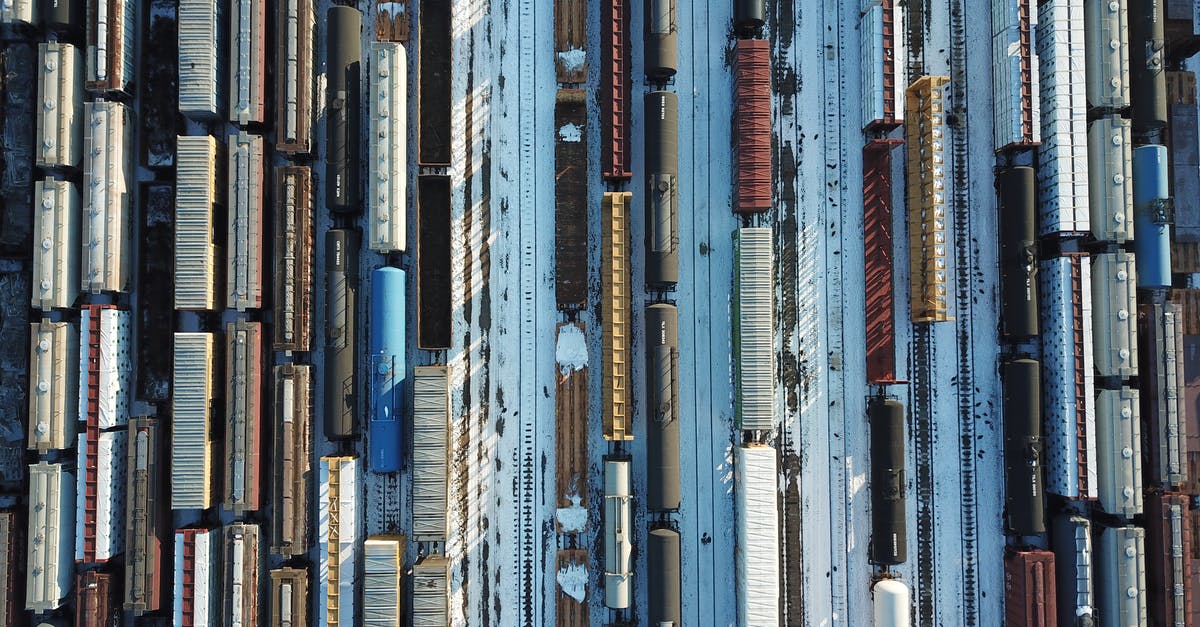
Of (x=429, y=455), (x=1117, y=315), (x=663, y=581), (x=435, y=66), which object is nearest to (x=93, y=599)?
(x=429, y=455)

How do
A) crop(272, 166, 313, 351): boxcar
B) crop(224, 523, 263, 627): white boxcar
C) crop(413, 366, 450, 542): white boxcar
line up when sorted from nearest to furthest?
crop(224, 523, 263, 627): white boxcar → crop(272, 166, 313, 351): boxcar → crop(413, 366, 450, 542): white boxcar

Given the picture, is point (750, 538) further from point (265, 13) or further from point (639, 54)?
point (265, 13)

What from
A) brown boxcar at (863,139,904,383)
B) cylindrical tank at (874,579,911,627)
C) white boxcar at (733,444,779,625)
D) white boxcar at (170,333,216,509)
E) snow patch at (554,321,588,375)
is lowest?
cylindrical tank at (874,579,911,627)

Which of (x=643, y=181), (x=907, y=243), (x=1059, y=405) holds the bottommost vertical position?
(x=1059, y=405)

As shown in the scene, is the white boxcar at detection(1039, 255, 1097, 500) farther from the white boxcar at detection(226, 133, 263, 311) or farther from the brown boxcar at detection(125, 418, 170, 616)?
the brown boxcar at detection(125, 418, 170, 616)

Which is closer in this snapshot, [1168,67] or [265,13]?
[265,13]

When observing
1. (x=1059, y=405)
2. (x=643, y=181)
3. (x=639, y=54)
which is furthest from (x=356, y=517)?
(x=1059, y=405)

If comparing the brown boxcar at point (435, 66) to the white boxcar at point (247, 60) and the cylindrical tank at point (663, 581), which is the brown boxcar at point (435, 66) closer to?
the white boxcar at point (247, 60)

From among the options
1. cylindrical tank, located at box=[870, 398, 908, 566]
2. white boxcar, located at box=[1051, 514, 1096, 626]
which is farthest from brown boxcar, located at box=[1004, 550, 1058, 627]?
cylindrical tank, located at box=[870, 398, 908, 566]

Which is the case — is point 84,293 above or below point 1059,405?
above
